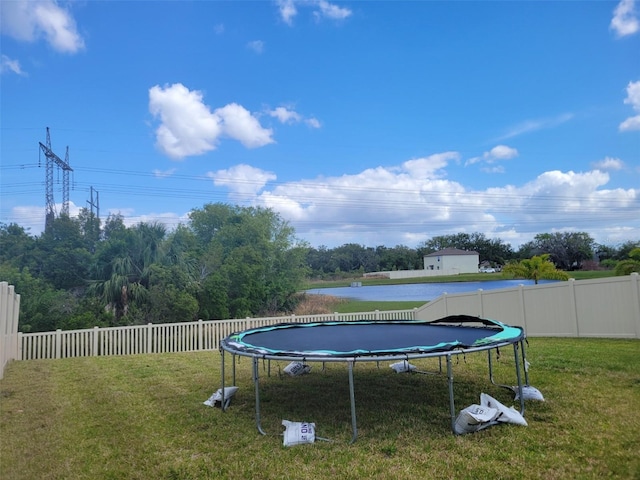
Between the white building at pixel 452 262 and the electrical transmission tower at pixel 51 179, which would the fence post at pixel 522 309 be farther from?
the white building at pixel 452 262

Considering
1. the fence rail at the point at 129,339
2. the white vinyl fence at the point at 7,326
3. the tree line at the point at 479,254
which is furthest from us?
the tree line at the point at 479,254

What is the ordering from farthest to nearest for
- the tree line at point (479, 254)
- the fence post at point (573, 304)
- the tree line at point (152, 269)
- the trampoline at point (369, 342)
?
the tree line at point (479, 254) < the tree line at point (152, 269) < the fence post at point (573, 304) < the trampoline at point (369, 342)

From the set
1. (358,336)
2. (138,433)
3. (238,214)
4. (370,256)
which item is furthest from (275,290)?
(370,256)

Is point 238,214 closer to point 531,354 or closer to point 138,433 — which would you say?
point 531,354

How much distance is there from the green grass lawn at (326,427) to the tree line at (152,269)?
6.23 meters

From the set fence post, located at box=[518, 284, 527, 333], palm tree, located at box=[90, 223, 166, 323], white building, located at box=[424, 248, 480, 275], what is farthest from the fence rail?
white building, located at box=[424, 248, 480, 275]

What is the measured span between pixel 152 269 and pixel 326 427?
10.3 metres

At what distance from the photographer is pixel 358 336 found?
15.2 ft

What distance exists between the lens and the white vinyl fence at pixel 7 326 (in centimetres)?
587

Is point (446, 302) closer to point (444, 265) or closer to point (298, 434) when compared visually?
point (298, 434)

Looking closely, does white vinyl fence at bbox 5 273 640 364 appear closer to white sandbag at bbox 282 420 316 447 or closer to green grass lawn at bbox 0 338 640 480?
green grass lawn at bbox 0 338 640 480

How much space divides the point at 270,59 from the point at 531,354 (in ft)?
33.2

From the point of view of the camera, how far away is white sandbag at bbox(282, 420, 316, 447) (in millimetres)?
2918

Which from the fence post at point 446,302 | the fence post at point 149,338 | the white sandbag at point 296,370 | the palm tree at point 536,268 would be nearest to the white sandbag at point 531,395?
the white sandbag at point 296,370
